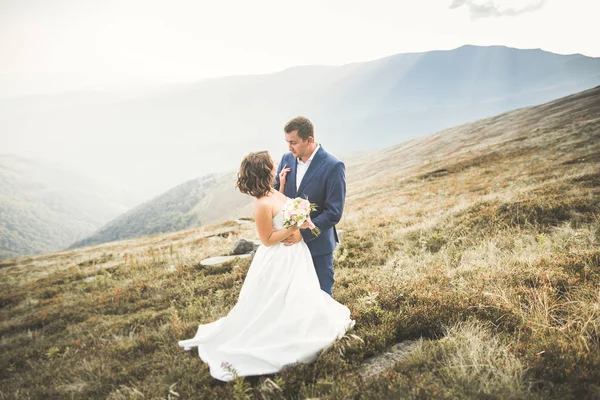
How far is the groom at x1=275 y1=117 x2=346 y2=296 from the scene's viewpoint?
473 centimetres

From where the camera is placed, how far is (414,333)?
13.7 ft

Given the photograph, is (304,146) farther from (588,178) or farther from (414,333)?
(588,178)

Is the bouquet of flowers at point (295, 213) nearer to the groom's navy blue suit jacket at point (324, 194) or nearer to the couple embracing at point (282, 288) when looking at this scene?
the couple embracing at point (282, 288)

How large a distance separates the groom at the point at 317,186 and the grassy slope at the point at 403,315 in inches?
40.0

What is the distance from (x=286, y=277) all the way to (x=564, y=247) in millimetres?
5993

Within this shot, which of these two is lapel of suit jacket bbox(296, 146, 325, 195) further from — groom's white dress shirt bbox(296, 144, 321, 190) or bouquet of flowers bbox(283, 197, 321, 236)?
bouquet of flowers bbox(283, 197, 321, 236)

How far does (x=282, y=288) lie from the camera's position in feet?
14.1

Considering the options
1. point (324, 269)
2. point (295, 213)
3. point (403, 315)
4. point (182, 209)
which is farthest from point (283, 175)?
point (182, 209)

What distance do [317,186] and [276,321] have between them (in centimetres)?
218

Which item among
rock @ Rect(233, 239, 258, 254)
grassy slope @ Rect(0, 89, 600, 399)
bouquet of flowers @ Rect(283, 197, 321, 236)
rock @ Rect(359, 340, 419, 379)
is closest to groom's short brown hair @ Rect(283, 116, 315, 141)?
bouquet of flowers @ Rect(283, 197, 321, 236)


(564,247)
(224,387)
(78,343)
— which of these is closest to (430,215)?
(564,247)

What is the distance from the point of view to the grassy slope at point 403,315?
3111 mm

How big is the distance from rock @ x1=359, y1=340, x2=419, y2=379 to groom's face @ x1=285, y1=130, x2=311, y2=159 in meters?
3.18

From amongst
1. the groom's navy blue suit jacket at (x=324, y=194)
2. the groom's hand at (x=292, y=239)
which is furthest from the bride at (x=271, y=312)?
the groom's navy blue suit jacket at (x=324, y=194)
